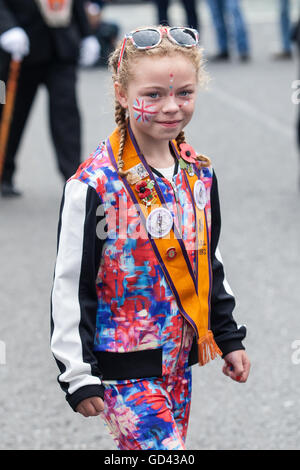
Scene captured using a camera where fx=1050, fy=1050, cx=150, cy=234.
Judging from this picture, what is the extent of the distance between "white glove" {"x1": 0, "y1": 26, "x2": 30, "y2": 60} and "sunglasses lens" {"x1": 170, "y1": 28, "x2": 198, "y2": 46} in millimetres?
4473

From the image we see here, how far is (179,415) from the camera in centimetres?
272

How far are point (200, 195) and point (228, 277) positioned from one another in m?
3.20

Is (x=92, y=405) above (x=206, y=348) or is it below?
below

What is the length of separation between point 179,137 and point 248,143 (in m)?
7.20

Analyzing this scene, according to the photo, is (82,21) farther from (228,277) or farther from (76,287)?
(76,287)

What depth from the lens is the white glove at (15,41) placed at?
690cm

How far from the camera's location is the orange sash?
2.55 metres

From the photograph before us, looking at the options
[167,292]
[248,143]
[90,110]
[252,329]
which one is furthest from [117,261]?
[90,110]

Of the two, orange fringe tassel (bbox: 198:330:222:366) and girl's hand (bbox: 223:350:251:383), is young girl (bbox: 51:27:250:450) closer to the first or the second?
orange fringe tassel (bbox: 198:330:222:366)

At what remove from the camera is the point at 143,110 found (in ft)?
8.29

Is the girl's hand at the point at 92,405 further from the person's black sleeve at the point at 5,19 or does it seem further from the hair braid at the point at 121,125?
the person's black sleeve at the point at 5,19


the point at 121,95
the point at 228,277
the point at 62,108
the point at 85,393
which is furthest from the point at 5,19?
the point at 85,393

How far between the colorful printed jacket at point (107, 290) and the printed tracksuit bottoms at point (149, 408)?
3cm
